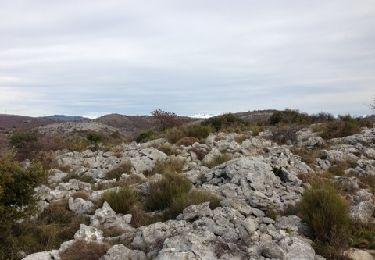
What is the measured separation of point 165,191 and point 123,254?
9.83ft

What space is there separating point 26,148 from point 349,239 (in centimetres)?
1763

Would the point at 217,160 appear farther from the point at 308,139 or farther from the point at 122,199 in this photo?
the point at 308,139

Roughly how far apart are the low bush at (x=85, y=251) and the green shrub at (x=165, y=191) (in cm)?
240

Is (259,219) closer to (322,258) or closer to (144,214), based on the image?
(322,258)

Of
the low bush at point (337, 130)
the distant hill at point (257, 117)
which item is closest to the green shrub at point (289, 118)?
the distant hill at point (257, 117)

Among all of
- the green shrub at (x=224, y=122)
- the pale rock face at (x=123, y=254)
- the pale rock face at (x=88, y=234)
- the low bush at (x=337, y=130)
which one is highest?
the green shrub at (x=224, y=122)

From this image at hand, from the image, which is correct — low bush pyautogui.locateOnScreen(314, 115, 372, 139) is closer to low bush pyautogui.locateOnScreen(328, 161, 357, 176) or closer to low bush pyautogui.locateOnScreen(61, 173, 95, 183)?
low bush pyautogui.locateOnScreen(328, 161, 357, 176)

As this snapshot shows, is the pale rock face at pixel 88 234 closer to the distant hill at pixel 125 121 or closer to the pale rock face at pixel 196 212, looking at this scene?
the pale rock face at pixel 196 212

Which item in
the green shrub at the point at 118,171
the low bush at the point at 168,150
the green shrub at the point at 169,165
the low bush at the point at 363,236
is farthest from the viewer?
the low bush at the point at 168,150

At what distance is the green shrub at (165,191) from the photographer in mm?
10016

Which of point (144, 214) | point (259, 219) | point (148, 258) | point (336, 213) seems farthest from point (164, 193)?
point (336, 213)

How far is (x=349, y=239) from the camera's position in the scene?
8.44 metres

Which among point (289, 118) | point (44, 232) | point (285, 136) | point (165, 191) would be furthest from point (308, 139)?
point (44, 232)

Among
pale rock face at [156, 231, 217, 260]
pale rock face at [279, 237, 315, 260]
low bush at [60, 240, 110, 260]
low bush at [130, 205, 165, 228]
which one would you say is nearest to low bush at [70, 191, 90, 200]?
low bush at [130, 205, 165, 228]
